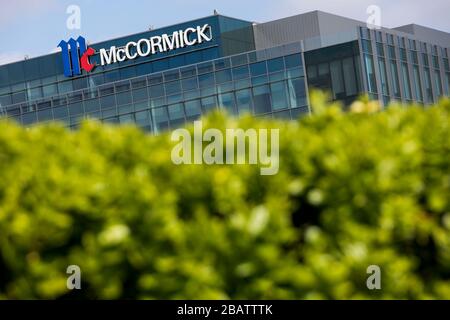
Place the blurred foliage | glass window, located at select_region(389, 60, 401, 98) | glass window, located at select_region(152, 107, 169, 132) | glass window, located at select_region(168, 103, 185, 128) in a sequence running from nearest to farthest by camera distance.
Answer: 1. the blurred foliage
2. glass window, located at select_region(168, 103, 185, 128)
3. glass window, located at select_region(152, 107, 169, 132)
4. glass window, located at select_region(389, 60, 401, 98)

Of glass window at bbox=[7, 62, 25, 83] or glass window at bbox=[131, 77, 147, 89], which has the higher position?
glass window at bbox=[7, 62, 25, 83]

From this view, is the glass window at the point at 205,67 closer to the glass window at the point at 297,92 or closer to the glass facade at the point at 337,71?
the glass window at the point at 297,92

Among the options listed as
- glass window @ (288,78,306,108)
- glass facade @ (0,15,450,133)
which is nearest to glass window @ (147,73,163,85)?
glass facade @ (0,15,450,133)

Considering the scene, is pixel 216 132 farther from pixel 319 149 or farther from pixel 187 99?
pixel 187 99

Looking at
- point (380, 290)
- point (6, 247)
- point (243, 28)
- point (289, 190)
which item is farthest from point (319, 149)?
point (243, 28)

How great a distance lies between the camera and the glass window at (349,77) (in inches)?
2361

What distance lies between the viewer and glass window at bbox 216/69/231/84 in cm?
6153

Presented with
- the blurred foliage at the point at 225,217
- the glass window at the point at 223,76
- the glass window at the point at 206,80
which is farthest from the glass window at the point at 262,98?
the blurred foliage at the point at 225,217

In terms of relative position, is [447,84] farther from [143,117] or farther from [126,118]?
[126,118]

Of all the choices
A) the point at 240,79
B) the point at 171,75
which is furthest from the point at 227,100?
the point at 171,75

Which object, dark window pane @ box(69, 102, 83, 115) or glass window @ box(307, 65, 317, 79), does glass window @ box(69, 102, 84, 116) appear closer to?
dark window pane @ box(69, 102, 83, 115)

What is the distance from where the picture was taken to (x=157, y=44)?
7306 centimetres

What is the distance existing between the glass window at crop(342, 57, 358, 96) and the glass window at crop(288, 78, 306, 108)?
2.54 meters

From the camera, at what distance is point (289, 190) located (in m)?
6.72
